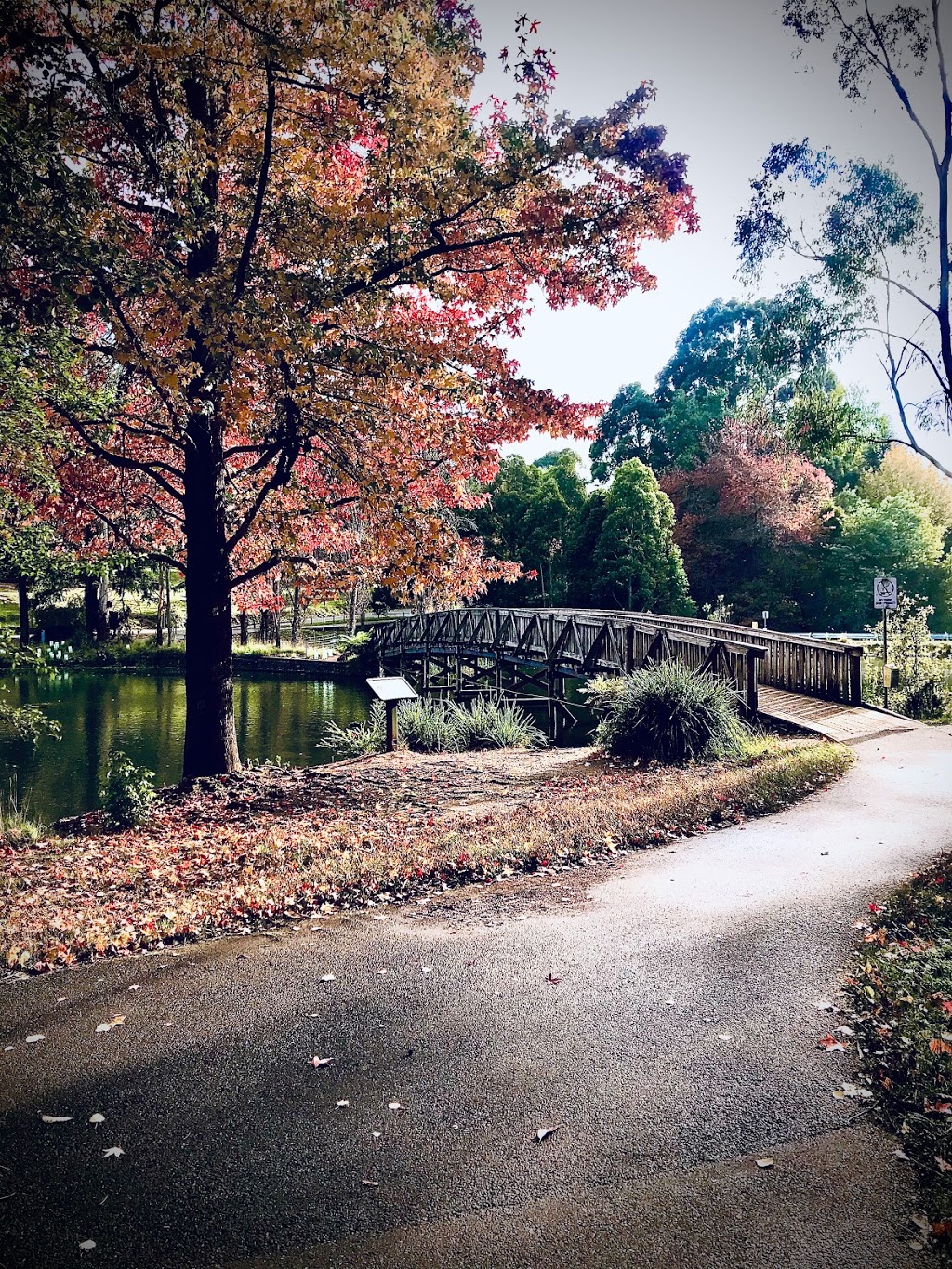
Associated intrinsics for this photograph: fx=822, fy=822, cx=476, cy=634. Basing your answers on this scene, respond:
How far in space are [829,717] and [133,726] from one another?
17.7m

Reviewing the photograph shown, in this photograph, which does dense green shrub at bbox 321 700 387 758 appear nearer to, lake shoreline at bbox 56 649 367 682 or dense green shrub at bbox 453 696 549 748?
dense green shrub at bbox 453 696 549 748

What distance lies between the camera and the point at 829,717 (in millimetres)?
13742

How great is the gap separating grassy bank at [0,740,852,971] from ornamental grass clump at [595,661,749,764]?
19.1 inches

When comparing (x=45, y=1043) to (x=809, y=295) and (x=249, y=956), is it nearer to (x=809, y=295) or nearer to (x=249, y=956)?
(x=249, y=956)

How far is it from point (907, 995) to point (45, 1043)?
4.36 meters

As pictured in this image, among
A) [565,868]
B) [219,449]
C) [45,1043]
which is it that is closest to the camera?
[45,1043]

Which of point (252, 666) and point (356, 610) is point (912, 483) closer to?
point (356, 610)

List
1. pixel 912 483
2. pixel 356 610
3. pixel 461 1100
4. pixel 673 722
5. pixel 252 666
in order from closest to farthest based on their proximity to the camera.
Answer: pixel 461 1100 < pixel 673 722 < pixel 252 666 < pixel 912 483 < pixel 356 610

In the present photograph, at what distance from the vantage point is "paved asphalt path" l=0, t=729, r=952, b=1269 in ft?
9.14

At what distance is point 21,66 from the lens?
7102 mm

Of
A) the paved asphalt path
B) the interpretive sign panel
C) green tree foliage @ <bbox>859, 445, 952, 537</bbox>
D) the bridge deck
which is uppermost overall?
green tree foliage @ <bbox>859, 445, 952, 537</bbox>

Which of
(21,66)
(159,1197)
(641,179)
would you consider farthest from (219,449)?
(159,1197)

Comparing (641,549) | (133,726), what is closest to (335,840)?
(133,726)

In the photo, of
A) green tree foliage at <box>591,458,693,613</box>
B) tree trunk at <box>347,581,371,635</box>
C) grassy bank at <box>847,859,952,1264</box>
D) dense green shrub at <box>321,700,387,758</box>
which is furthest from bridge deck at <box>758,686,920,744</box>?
tree trunk at <box>347,581,371,635</box>
